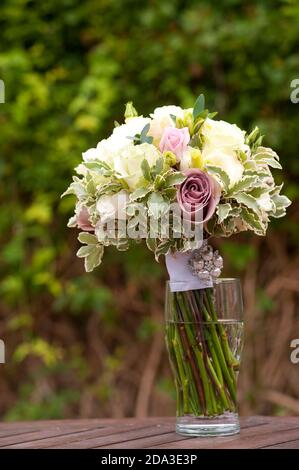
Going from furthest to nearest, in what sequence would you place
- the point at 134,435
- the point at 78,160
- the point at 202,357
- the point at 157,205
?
1. the point at 78,160
2. the point at 134,435
3. the point at 202,357
4. the point at 157,205

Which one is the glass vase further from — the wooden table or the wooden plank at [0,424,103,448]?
the wooden plank at [0,424,103,448]

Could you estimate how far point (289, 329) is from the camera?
3047 millimetres

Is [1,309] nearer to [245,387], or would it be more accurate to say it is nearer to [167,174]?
[245,387]

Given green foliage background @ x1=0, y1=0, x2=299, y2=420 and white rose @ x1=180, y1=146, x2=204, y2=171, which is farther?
green foliage background @ x1=0, y1=0, x2=299, y2=420

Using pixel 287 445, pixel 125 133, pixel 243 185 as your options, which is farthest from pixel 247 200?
pixel 287 445

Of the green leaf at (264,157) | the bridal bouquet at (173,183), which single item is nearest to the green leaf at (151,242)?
the bridal bouquet at (173,183)

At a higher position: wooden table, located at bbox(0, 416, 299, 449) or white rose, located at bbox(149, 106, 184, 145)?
white rose, located at bbox(149, 106, 184, 145)

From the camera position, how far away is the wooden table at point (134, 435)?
1.55 m

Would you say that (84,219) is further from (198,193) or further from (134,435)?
(134,435)

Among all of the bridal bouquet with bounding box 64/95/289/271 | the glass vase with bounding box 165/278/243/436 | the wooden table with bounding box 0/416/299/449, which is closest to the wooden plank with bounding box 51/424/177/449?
the wooden table with bounding box 0/416/299/449

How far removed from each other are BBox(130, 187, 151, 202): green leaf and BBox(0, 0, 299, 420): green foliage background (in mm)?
1440

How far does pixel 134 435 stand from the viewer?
1680mm

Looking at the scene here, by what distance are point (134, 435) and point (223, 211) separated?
48 centimetres

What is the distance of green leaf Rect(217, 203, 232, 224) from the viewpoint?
1474 millimetres
